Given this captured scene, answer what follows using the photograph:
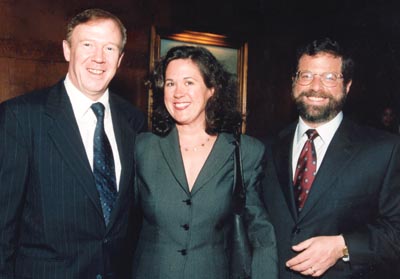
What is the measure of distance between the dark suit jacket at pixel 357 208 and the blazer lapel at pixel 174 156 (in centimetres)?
61

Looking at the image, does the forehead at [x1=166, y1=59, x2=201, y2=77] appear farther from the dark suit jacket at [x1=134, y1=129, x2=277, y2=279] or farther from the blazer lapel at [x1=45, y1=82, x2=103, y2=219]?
the blazer lapel at [x1=45, y1=82, x2=103, y2=219]

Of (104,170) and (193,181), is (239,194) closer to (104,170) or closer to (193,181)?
(193,181)

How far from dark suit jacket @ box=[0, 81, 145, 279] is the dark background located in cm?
204

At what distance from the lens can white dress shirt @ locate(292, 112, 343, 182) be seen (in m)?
2.26

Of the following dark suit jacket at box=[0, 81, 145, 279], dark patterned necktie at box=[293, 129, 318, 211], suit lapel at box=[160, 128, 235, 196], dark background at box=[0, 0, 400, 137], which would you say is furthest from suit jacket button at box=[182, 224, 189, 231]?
dark background at box=[0, 0, 400, 137]

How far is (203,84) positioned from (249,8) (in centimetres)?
→ 278

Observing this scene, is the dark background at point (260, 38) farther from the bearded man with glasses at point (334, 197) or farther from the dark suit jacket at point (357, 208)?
the dark suit jacket at point (357, 208)

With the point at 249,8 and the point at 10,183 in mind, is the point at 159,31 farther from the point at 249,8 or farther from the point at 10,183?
the point at 10,183

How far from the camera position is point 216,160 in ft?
7.27

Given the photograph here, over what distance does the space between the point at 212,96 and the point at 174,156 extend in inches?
19.4

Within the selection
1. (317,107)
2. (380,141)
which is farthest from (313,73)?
(380,141)

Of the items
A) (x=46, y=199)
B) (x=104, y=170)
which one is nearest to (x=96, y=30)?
(x=104, y=170)

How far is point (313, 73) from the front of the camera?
234cm

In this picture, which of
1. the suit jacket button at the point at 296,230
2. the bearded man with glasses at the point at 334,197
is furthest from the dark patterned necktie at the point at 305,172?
the suit jacket button at the point at 296,230
